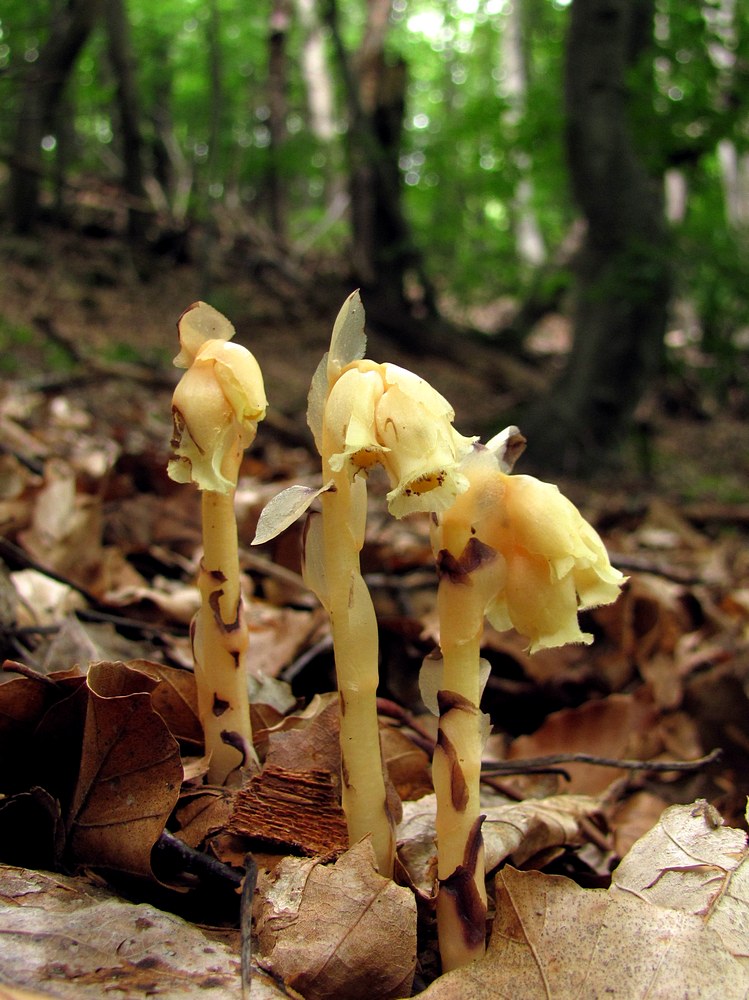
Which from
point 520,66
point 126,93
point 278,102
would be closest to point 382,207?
point 278,102


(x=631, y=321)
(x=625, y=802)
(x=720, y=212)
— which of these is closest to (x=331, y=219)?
(x=720, y=212)

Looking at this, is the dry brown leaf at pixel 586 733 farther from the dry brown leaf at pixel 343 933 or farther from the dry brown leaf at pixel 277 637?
the dry brown leaf at pixel 343 933

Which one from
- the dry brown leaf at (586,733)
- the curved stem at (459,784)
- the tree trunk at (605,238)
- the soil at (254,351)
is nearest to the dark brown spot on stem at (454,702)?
the curved stem at (459,784)

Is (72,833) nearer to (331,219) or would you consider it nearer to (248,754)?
(248,754)

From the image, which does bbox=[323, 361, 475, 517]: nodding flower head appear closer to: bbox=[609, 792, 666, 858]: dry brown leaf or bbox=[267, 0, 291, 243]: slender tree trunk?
bbox=[609, 792, 666, 858]: dry brown leaf

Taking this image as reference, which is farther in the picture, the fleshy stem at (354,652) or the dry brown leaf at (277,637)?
the dry brown leaf at (277,637)

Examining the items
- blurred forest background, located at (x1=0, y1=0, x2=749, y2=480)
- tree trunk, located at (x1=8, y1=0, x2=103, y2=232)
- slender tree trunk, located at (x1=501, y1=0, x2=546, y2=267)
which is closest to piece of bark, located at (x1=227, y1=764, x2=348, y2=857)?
blurred forest background, located at (x1=0, y1=0, x2=749, y2=480)
